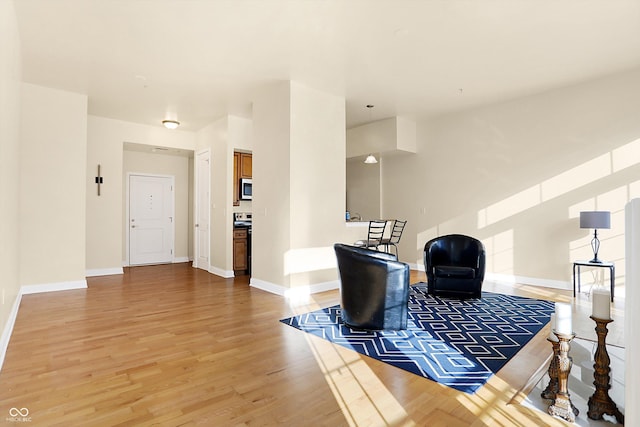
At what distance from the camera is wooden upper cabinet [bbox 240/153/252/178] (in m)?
7.10

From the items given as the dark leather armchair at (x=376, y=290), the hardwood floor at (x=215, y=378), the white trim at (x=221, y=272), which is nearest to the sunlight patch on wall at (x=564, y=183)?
the hardwood floor at (x=215, y=378)

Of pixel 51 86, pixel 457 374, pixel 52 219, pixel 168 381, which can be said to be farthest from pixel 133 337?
pixel 51 86

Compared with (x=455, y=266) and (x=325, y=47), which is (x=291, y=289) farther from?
(x=325, y=47)

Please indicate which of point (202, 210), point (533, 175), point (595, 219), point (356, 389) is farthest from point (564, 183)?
point (202, 210)

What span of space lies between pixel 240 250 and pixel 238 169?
1.61 metres

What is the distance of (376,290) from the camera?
3381 mm

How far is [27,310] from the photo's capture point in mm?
4227

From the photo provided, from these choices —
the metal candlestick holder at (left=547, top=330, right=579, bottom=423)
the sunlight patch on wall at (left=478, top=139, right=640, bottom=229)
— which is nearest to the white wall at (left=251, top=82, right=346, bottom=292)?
the sunlight patch on wall at (left=478, top=139, right=640, bottom=229)

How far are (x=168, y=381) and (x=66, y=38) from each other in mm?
3680

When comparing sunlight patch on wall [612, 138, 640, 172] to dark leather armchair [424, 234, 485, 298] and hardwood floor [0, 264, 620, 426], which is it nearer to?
dark leather armchair [424, 234, 485, 298]

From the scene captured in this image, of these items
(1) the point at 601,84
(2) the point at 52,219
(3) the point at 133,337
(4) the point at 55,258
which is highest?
(1) the point at 601,84

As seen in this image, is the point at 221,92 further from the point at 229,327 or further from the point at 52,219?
the point at 229,327

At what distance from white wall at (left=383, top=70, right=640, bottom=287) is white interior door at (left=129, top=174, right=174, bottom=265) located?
18.5 ft

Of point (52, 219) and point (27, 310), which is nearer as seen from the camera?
point (27, 310)
